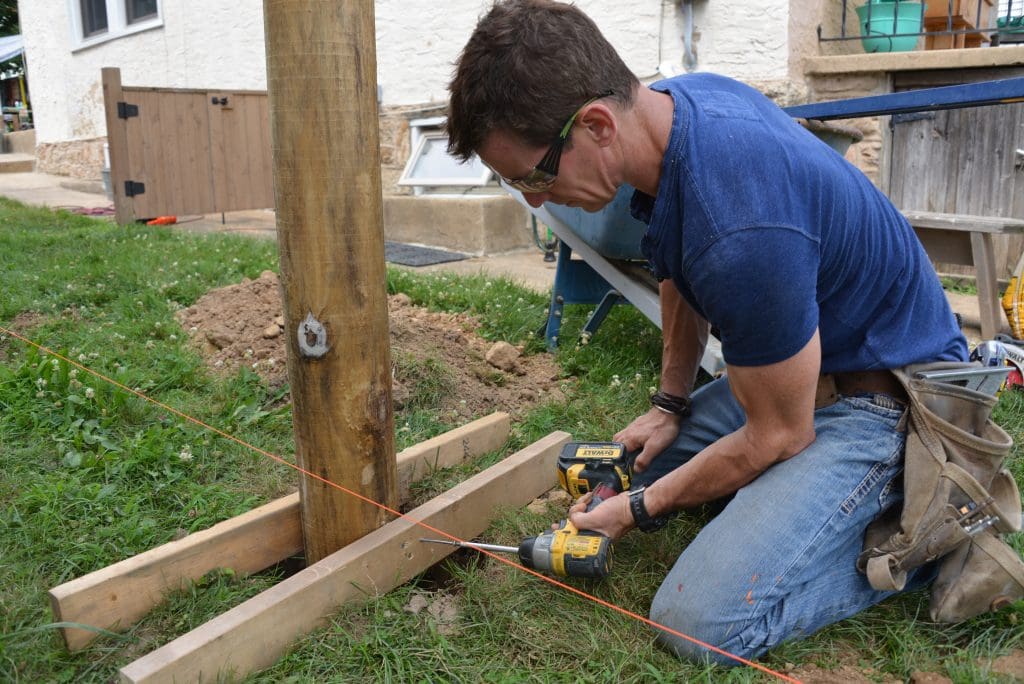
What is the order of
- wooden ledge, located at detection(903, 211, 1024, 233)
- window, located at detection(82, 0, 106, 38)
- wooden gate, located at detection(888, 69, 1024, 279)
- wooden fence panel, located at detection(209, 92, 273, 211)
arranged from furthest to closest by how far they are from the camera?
window, located at detection(82, 0, 106, 38) → wooden fence panel, located at detection(209, 92, 273, 211) → wooden gate, located at detection(888, 69, 1024, 279) → wooden ledge, located at detection(903, 211, 1024, 233)

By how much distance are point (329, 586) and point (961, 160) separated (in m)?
6.90

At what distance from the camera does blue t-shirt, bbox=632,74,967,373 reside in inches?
69.5

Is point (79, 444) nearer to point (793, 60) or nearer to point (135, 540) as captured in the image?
point (135, 540)

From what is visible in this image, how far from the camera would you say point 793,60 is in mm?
6766

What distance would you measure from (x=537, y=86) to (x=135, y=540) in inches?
69.7

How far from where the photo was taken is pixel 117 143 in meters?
7.79

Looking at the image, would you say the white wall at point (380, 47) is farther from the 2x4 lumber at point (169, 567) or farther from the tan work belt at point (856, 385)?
the 2x4 lumber at point (169, 567)

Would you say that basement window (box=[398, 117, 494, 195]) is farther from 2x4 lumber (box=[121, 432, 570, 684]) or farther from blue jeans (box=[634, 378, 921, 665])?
blue jeans (box=[634, 378, 921, 665])

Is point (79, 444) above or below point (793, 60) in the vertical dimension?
below

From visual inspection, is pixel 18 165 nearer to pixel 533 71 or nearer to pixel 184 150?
pixel 184 150

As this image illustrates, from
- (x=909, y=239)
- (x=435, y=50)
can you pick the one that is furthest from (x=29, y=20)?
(x=909, y=239)

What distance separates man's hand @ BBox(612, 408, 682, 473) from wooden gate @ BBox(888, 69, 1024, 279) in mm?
5427

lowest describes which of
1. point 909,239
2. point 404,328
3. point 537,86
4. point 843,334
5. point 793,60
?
point 404,328

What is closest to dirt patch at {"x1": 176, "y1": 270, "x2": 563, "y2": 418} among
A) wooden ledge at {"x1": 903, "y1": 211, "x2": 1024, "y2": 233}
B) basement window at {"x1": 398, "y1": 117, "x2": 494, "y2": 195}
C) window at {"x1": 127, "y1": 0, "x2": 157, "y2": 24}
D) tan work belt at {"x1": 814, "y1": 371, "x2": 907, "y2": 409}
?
tan work belt at {"x1": 814, "y1": 371, "x2": 907, "y2": 409}
